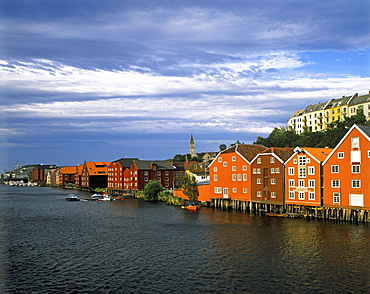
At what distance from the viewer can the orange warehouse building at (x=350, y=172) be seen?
187ft

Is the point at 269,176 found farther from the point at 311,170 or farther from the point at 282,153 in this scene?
the point at 311,170

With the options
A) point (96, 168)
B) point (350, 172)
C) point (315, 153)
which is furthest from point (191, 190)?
point (96, 168)

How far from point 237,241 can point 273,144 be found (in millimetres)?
91124

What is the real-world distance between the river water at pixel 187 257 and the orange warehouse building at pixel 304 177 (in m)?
5.25

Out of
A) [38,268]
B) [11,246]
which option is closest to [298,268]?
[38,268]

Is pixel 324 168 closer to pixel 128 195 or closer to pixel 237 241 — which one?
pixel 237 241

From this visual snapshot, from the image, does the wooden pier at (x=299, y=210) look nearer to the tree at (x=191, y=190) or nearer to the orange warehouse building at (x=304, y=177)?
the orange warehouse building at (x=304, y=177)

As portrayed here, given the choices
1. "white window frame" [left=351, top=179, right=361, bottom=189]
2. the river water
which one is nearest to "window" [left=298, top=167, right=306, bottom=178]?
the river water

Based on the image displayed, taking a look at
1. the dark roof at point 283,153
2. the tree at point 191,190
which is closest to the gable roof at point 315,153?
the dark roof at point 283,153

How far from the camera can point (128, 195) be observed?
129m

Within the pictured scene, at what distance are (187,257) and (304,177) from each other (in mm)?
34070

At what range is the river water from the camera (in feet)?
104

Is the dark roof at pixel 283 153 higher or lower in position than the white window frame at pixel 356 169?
higher

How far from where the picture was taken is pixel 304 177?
6631 centimetres
